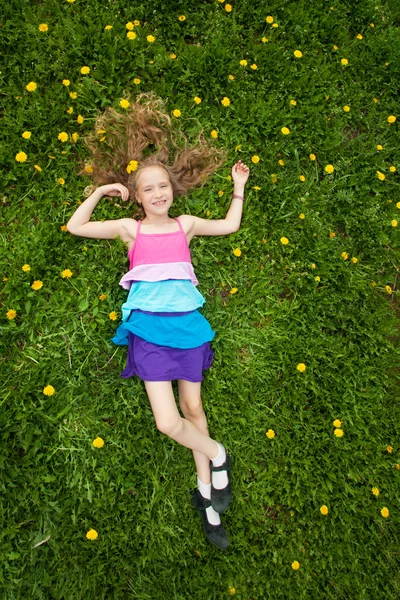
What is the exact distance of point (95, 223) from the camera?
2.84 meters

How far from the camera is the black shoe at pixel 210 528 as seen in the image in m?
2.87

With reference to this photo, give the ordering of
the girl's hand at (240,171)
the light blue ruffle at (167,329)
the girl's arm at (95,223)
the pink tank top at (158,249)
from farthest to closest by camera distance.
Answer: the girl's hand at (240,171), the girl's arm at (95,223), the pink tank top at (158,249), the light blue ruffle at (167,329)

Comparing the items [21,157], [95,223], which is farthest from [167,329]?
[21,157]

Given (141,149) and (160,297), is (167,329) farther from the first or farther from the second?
(141,149)

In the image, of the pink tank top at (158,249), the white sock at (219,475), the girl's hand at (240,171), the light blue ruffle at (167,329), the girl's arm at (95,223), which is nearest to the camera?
the light blue ruffle at (167,329)

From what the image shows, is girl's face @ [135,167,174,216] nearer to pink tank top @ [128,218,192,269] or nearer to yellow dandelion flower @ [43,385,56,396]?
pink tank top @ [128,218,192,269]

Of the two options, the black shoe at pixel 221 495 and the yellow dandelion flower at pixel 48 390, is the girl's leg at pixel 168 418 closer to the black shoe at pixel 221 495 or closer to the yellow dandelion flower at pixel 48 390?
the black shoe at pixel 221 495

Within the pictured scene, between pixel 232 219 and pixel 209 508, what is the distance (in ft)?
6.95

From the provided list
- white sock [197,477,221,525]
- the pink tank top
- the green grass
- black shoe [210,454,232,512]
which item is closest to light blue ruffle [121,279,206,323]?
the pink tank top

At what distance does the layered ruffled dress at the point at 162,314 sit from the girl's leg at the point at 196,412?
164mm

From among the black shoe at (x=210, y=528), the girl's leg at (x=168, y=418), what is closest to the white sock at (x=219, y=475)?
the black shoe at (x=210, y=528)

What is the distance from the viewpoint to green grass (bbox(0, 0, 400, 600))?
2807mm

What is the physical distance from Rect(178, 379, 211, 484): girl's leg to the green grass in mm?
138

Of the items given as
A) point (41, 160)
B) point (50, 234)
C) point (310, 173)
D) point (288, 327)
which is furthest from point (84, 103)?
point (288, 327)
